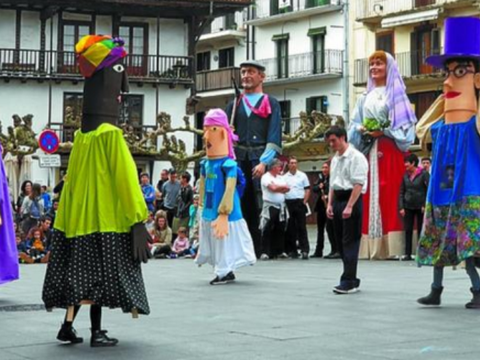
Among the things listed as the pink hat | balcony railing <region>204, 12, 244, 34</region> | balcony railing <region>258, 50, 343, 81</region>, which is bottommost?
the pink hat

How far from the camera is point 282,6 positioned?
212ft

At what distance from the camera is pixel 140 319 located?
9.76 metres

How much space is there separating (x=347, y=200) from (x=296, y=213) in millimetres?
8494

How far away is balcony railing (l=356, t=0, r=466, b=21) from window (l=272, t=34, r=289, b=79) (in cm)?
644

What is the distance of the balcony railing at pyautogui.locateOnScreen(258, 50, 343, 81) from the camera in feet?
198

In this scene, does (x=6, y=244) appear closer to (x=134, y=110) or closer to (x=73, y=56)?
(x=134, y=110)

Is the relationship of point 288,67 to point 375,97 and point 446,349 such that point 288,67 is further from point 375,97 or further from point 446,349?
point 446,349

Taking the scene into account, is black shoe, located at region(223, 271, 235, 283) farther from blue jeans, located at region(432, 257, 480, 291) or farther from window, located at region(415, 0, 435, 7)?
window, located at region(415, 0, 435, 7)

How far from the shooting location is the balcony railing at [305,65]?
198 ft

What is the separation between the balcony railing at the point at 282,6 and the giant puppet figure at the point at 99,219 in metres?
52.8

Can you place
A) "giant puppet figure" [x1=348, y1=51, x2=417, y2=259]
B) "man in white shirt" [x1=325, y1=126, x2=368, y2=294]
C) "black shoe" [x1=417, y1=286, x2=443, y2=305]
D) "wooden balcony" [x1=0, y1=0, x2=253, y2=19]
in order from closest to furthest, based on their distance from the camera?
"black shoe" [x1=417, y1=286, x2=443, y2=305] < "man in white shirt" [x1=325, y1=126, x2=368, y2=294] < "giant puppet figure" [x1=348, y1=51, x2=417, y2=259] < "wooden balcony" [x1=0, y1=0, x2=253, y2=19]

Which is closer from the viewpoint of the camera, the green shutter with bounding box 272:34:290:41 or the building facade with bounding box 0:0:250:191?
the building facade with bounding box 0:0:250:191

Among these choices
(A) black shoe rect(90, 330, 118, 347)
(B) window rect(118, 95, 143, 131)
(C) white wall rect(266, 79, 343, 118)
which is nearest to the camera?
(A) black shoe rect(90, 330, 118, 347)

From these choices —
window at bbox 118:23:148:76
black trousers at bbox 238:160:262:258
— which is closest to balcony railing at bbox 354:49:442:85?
window at bbox 118:23:148:76
